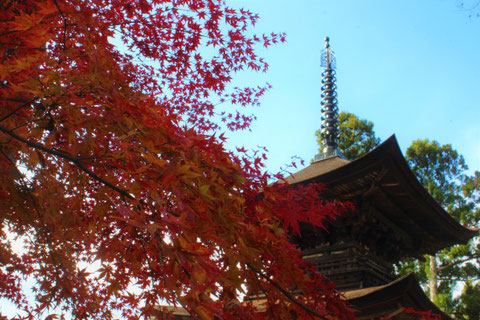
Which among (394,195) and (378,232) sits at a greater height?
(394,195)

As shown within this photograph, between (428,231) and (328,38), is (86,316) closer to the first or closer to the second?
(428,231)

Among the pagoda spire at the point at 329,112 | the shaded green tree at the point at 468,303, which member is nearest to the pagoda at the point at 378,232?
the pagoda spire at the point at 329,112

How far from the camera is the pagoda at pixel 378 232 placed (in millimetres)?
6031

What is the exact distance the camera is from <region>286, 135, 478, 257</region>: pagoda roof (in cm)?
618

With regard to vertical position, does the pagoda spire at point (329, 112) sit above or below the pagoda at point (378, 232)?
above

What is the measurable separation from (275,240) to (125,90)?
134cm

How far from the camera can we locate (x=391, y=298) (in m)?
5.87

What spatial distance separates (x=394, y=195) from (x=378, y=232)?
1019mm

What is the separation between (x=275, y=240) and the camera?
2.55 m

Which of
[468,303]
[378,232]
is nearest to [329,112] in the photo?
[378,232]

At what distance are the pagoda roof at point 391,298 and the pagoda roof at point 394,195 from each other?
161 centimetres

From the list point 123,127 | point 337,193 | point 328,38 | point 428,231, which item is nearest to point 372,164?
point 337,193

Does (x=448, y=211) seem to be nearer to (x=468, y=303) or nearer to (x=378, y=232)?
(x=468, y=303)

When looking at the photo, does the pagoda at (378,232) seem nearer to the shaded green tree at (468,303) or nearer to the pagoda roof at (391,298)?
the pagoda roof at (391,298)
